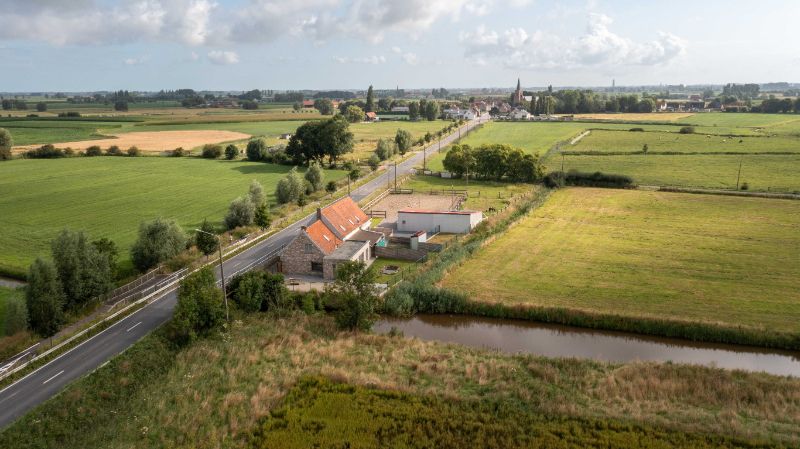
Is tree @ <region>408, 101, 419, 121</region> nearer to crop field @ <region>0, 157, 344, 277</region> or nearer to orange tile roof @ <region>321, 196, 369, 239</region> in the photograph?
crop field @ <region>0, 157, 344, 277</region>

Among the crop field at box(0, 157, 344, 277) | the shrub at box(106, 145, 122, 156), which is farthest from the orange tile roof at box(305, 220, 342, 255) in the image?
the shrub at box(106, 145, 122, 156)

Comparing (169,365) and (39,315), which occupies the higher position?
(39,315)

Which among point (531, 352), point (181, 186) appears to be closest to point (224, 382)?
point (531, 352)

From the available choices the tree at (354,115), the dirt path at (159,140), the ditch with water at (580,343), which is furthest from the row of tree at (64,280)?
the tree at (354,115)

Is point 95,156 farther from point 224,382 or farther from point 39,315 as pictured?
point 224,382

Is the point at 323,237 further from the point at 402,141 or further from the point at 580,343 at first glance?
the point at 402,141

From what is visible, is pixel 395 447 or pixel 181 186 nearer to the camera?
pixel 395 447

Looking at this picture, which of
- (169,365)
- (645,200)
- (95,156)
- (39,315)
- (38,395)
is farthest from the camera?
(95,156)
